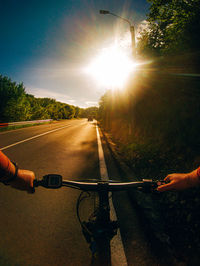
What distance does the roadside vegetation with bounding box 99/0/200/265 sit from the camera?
201 centimetres

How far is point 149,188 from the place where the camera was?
3.85 feet

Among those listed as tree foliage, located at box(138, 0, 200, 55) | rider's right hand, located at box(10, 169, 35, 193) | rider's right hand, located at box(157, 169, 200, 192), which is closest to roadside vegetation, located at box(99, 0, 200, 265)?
tree foliage, located at box(138, 0, 200, 55)

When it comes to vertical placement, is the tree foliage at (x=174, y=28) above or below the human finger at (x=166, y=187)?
above

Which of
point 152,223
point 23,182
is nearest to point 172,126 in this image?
point 152,223

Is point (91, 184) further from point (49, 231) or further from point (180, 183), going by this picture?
point (49, 231)

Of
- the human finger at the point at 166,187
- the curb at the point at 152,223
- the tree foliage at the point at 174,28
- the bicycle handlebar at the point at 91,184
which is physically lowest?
the curb at the point at 152,223

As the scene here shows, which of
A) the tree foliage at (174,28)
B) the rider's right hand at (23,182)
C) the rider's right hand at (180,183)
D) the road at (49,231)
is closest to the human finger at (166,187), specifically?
the rider's right hand at (180,183)

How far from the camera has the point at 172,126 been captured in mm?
5102

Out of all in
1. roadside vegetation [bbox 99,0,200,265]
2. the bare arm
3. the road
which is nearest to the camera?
the bare arm

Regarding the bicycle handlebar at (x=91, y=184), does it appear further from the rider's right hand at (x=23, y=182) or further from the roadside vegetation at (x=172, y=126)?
the roadside vegetation at (x=172, y=126)

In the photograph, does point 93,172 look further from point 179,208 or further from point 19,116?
point 19,116

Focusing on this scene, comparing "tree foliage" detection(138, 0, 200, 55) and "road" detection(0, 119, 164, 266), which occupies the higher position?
"tree foliage" detection(138, 0, 200, 55)

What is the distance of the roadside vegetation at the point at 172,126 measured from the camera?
6.58 ft

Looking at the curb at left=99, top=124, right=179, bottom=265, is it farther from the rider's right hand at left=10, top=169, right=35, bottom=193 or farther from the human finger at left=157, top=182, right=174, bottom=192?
the rider's right hand at left=10, top=169, right=35, bottom=193
